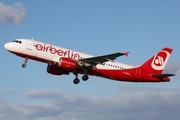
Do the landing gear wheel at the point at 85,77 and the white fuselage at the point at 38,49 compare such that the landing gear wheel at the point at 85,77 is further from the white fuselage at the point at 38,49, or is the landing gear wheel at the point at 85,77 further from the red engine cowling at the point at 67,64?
the white fuselage at the point at 38,49

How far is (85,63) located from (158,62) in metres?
13.4

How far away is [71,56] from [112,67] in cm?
645

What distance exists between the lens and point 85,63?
65.8m

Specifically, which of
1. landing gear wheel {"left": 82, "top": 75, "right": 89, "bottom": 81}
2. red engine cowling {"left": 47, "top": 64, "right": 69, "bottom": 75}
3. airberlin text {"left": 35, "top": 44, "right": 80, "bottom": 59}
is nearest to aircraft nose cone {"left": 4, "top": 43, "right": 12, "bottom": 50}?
airberlin text {"left": 35, "top": 44, "right": 80, "bottom": 59}

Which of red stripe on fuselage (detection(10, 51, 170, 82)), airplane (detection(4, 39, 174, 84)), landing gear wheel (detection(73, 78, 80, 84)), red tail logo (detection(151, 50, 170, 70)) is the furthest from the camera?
red tail logo (detection(151, 50, 170, 70))

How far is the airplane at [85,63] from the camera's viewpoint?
64.1 m

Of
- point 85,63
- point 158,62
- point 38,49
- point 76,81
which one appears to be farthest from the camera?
point 158,62

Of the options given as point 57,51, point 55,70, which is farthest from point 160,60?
point 57,51

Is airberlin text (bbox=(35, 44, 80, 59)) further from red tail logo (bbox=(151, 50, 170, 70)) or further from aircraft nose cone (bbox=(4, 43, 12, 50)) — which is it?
red tail logo (bbox=(151, 50, 170, 70))

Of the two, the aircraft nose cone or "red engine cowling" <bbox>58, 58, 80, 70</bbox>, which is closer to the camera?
"red engine cowling" <bbox>58, 58, 80, 70</bbox>

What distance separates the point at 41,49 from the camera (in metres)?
64.0

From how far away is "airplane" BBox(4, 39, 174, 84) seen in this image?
64062 millimetres

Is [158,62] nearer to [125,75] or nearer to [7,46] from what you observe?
[125,75]

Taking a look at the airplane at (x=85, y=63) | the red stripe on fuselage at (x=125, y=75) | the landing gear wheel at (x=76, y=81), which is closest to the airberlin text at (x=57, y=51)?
the airplane at (x=85, y=63)
